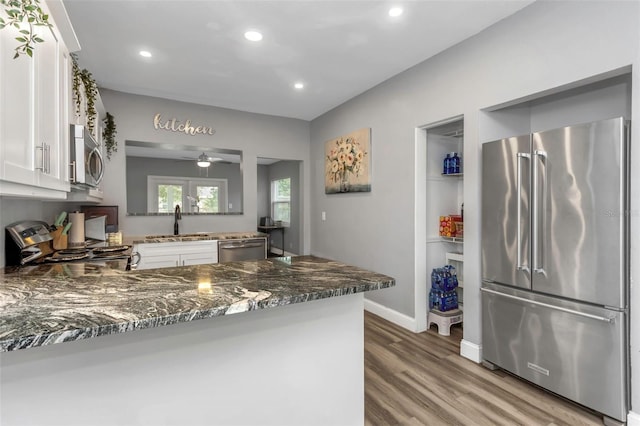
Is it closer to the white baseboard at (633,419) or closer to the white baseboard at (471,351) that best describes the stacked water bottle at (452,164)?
the white baseboard at (471,351)

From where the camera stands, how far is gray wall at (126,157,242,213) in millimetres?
4723

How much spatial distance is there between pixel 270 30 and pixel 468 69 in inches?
67.8

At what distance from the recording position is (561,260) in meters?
2.08

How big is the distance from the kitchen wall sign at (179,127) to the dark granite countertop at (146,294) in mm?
2829

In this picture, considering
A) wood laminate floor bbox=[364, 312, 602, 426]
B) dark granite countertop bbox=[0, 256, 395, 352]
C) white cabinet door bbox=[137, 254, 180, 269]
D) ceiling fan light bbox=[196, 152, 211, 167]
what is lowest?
wood laminate floor bbox=[364, 312, 602, 426]

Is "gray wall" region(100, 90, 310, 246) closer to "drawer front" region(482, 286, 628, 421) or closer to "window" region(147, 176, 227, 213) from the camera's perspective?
"window" region(147, 176, 227, 213)

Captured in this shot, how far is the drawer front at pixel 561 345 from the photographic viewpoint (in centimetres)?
186

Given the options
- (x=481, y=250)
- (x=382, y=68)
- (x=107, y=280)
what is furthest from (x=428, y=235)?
(x=107, y=280)

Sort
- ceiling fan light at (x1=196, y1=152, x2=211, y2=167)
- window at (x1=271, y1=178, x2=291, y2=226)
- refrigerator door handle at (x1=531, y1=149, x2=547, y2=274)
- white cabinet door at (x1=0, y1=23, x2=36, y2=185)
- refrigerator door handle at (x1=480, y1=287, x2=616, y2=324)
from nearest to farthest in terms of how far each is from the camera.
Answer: white cabinet door at (x1=0, y1=23, x2=36, y2=185), refrigerator door handle at (x1=480, y1=287, x2=616, y2=324), refrigerator door handle at (x1=531, y1=149, x2=547, y2=274), ceiling fan light at (x1=196, y1=152, x2=211, y2=167), window at (x1=271, y1=178, x2=291, y2=226)

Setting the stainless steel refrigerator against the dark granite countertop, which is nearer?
the dark granite countertop

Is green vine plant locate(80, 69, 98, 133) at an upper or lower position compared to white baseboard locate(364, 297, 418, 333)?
upper

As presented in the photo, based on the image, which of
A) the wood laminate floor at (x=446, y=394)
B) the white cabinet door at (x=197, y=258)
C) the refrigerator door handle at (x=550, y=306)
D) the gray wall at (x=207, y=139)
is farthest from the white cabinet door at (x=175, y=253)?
the refrigerator door handle at (x=550, y=306)

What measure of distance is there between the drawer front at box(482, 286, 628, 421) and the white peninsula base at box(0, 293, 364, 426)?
1.45 meters

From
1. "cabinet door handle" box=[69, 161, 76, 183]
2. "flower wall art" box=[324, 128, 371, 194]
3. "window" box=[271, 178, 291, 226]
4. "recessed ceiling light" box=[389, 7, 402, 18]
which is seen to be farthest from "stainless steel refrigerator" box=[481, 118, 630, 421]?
"window" box=[271, 178, 291, 226]
